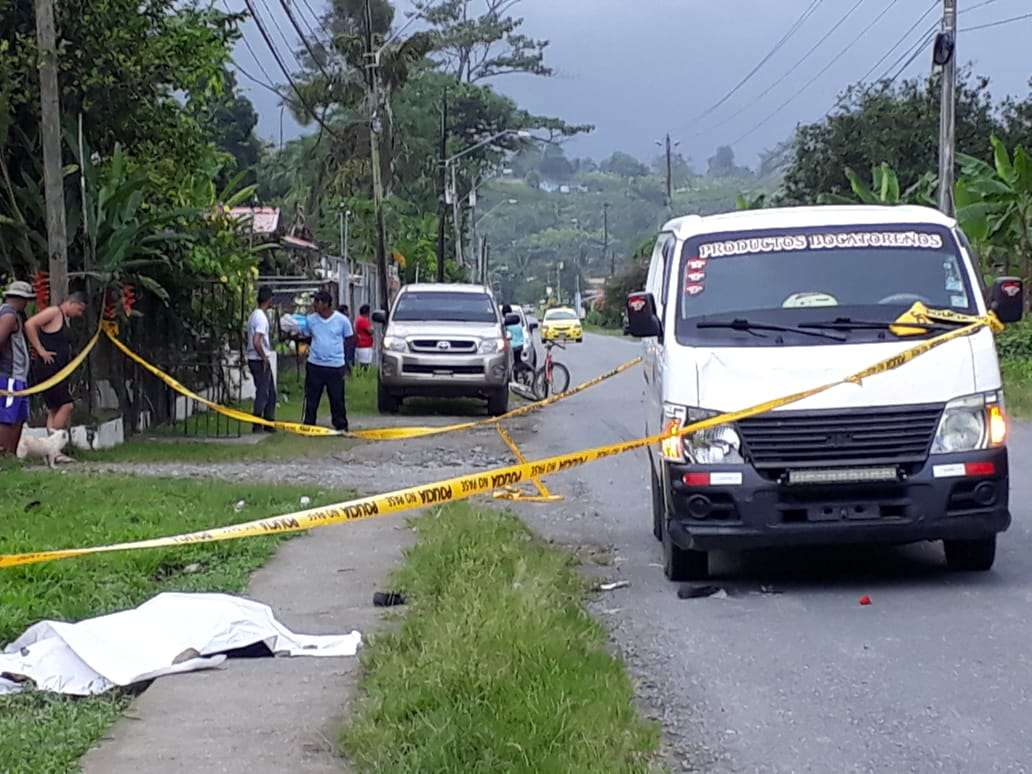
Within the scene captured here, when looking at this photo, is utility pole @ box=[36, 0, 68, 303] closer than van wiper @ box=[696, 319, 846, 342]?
No

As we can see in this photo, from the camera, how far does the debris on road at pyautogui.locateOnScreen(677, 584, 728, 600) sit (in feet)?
28.3

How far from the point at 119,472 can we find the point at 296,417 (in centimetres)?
756

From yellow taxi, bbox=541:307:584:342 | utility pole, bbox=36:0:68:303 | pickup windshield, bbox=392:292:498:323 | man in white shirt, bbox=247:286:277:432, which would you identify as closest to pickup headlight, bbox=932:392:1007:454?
utility pole, bbox=36:0:68:303

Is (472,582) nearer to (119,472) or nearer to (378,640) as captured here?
(378,640)

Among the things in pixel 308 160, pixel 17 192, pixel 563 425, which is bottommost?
pixel 563 425

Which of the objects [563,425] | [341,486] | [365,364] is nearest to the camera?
[341,486]

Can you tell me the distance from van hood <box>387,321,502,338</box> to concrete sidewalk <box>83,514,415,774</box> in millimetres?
14351

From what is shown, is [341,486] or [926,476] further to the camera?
[341,486]

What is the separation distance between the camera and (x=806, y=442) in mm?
8125

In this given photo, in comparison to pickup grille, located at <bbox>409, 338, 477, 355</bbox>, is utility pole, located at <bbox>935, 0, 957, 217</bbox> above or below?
above

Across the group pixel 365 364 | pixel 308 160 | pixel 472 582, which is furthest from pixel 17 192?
pixel 308 160

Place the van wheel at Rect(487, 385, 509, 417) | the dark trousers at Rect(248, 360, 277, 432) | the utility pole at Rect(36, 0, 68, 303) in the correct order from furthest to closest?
the van wheel at Rect(487, 385, 509, 417) < the dark trousers at Rect(248, 360, 277, 432) < the utility pole at Rect(36, 0, 68, 303)

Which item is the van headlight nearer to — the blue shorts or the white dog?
the blue shorts

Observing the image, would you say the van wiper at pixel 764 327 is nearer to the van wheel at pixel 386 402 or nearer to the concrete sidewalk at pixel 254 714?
the concrete sidewalk at pixel 254 714
